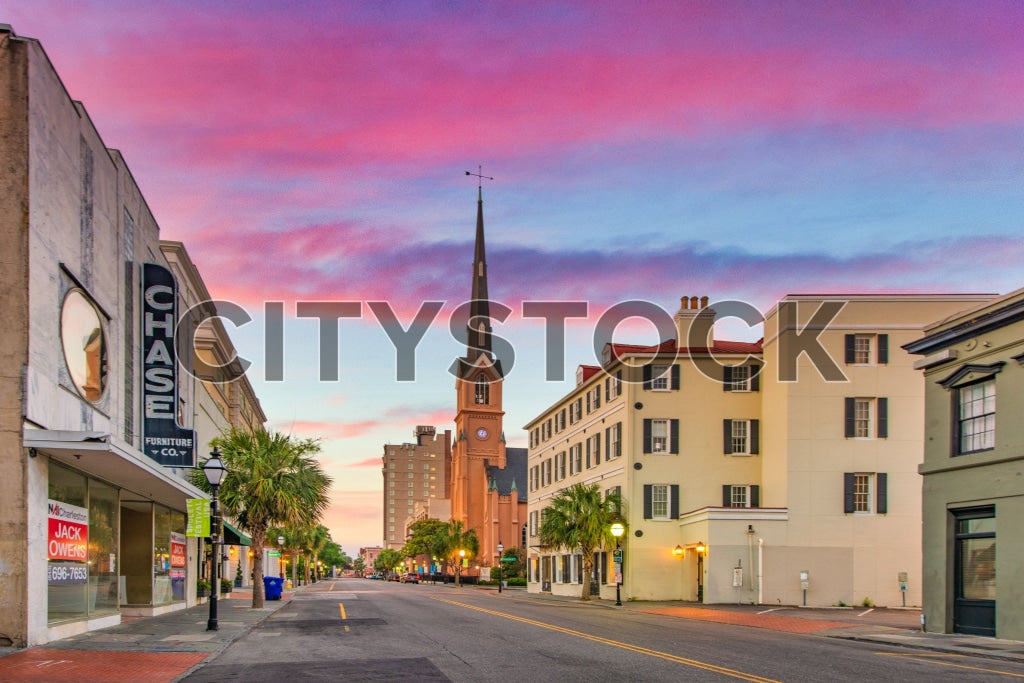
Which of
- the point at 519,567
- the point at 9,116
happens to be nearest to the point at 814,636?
the point at 9,116

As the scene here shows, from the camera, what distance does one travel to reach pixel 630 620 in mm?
31672

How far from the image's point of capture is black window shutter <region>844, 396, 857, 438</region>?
45.2 meters

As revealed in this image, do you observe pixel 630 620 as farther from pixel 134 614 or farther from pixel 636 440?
pixel 636 440

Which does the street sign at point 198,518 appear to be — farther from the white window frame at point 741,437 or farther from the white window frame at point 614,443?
the white window frame at point 741,437

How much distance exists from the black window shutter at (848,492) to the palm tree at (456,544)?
67.4 m

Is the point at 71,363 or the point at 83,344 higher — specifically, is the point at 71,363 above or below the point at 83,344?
below

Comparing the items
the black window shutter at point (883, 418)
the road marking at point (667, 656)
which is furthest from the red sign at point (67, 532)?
the black window shutter at point (883, 418)

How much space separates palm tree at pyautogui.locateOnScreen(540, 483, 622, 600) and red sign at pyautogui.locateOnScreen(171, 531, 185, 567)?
2089 cm

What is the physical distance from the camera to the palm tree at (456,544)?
111875 mm

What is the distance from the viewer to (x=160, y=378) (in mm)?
29500

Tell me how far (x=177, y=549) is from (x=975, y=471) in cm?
2777

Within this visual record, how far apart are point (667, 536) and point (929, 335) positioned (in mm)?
25583

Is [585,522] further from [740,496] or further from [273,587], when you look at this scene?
[273,587]

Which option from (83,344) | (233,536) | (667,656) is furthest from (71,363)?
(233,536)
